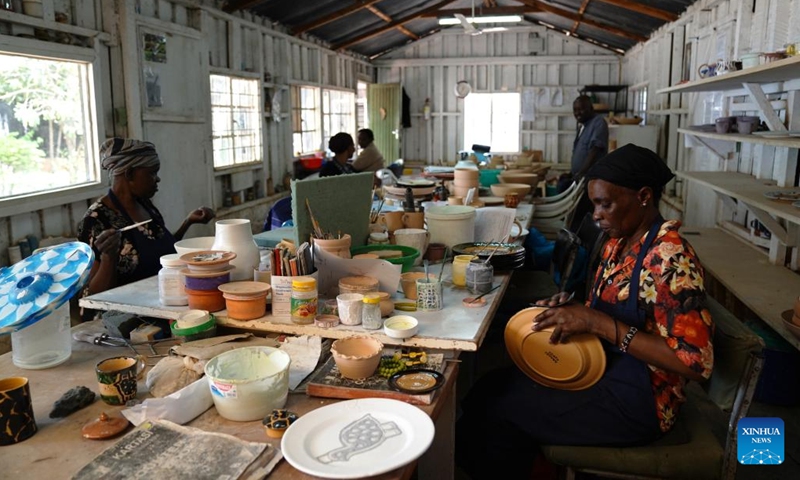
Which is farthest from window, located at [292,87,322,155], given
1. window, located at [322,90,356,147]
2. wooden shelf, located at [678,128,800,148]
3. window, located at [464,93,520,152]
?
wooden shelf, located at [678,128,800,148]

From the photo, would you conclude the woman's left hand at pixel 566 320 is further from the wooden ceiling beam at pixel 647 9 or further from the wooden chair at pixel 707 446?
the wooden ceiling beam at pixel 647 9

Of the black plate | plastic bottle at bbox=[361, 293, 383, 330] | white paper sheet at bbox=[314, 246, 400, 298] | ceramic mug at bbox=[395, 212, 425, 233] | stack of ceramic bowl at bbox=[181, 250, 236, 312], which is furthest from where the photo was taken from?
ceramic mug at bbox=[395, 212, 425, 233]

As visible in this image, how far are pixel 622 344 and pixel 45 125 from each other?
4566mm

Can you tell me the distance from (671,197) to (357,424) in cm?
747

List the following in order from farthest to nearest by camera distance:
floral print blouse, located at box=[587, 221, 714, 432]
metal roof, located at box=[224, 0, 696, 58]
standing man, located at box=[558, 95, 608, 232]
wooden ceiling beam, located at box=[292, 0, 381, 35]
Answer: wooden ceiling beam, located at box=[292, 0, 381, 35]
metal roof, located at box=[224, 0, 696, 58]
standing man, located at box=[558, 95, 608, 232]
floral print blouse, located at box=[587, 221, 714, 432]

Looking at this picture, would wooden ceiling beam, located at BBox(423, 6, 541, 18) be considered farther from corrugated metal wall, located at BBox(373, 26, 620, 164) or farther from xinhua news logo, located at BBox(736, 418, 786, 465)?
xinhua news logo, located at BBox(736, 418, 786, 465)

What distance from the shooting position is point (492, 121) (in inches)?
541

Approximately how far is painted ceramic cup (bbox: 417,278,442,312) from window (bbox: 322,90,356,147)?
8.78 m

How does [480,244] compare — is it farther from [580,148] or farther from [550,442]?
[580,148]

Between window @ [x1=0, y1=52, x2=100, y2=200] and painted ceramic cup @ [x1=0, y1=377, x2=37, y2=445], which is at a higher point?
window @ [x1=0, y1=52, x2=100, y2=200]

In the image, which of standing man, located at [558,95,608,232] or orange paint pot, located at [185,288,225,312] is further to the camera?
standing man, located at [558,95,608,232]

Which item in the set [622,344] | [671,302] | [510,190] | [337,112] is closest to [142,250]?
[622,344]

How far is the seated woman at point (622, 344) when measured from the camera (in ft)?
6.00

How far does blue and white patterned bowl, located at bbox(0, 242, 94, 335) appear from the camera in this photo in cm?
182
